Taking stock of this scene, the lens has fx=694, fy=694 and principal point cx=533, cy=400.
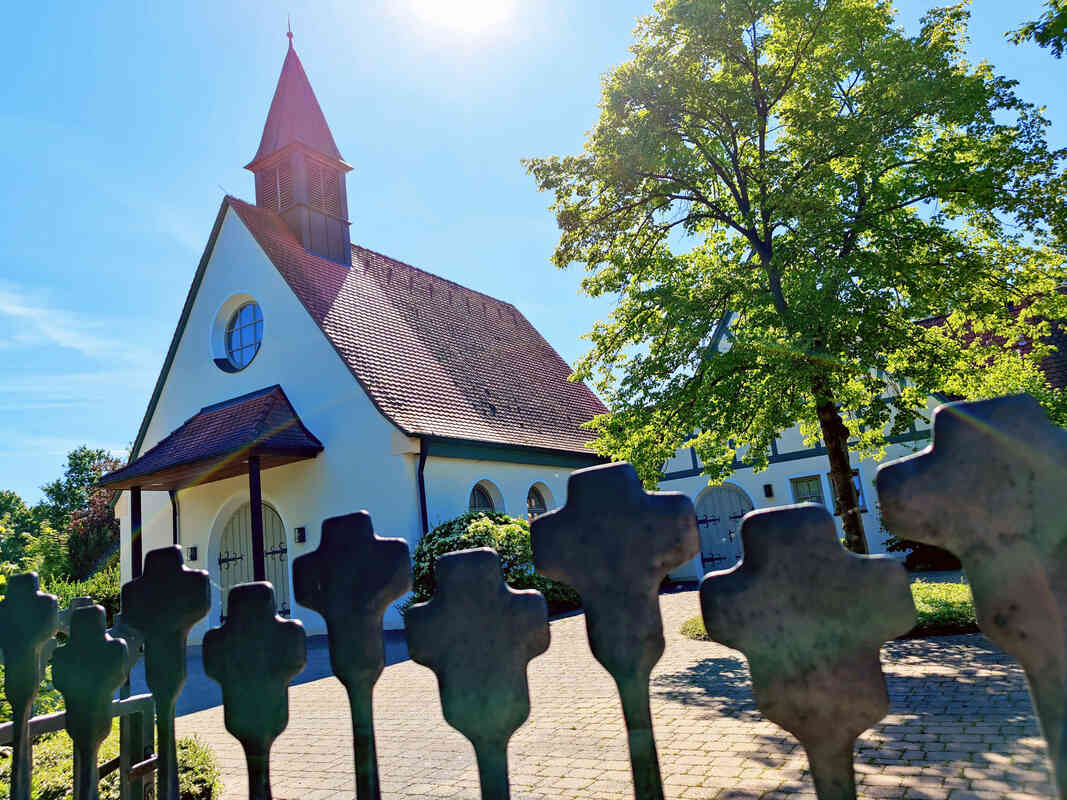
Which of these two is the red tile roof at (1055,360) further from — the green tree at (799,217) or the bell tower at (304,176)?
the bell tower at (304,176)

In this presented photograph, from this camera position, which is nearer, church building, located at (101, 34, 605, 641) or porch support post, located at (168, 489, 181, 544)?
church building, located at (101, 34, 605, 641)

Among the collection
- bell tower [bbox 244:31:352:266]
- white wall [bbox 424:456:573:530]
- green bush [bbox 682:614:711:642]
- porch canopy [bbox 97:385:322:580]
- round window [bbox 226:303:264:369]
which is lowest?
green bush [bbox 682:614:711:642]

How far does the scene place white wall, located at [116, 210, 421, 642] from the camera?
48.9 ft

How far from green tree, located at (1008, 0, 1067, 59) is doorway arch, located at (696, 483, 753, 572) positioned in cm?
1463

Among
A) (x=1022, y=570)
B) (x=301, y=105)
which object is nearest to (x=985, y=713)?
(x=1022, y=570)

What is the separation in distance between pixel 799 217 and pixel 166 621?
1017cm

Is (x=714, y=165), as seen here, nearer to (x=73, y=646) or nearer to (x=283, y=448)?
(x=283, y=448)

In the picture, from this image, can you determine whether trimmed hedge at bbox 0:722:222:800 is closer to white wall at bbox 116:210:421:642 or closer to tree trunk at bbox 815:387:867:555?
tree trunk at bbox 815:387:867:555

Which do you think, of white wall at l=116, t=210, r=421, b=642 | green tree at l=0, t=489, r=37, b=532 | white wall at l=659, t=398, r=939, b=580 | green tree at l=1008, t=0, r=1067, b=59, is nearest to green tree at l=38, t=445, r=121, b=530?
green tree at l=0, t=489, r=37, b=532

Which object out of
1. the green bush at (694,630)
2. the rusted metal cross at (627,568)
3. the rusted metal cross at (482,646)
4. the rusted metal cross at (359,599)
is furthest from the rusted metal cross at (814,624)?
the green bush at (694,630)

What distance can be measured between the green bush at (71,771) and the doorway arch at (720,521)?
Answer: 17933 mm

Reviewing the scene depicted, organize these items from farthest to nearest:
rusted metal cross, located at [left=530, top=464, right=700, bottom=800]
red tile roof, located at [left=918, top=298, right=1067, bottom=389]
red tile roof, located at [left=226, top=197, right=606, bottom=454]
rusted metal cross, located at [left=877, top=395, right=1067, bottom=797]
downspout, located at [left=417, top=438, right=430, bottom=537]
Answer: red tile roof, located at [left=918, top=298, right=1067, bottom=389] → red tile roof, located at [left=226, top=197, right=606, bottom=454] → downspout, located at [left=417, top=438, right=430, bottom=537] → rusted metal cross, located at [left=530, top=464, right=700, bottom=800] → rusted metal cross, located at [left=877, top=395, right=1067, bottom=797]

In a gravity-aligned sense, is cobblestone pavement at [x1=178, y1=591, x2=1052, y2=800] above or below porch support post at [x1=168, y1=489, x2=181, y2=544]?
below

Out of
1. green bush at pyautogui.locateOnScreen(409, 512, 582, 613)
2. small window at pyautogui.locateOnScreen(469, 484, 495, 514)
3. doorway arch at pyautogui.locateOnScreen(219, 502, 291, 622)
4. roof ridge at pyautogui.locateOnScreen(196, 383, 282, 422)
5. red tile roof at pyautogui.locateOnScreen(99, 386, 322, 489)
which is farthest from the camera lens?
roof ridge at pyautogui.locateOnScreen(196, 383, 282, 422)
